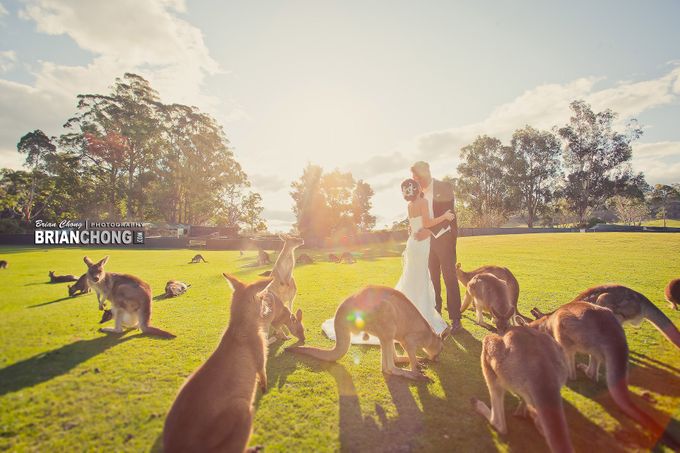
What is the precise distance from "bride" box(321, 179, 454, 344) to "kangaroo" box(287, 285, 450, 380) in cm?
189

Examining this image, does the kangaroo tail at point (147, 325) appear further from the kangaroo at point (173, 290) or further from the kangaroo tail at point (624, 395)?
the kangaroo tail at point (624, 395)

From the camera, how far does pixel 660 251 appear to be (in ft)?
57.9

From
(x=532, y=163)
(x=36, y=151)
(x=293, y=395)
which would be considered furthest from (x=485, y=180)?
(x=36, y=151)

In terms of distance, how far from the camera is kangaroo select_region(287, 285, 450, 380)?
4477mm

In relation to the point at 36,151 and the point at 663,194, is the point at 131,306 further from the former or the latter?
the point at 663,194

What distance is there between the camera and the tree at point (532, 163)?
6450 centimetres

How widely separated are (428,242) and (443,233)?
1.31 ft

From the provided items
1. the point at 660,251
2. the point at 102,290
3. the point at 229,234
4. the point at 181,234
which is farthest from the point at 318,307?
the point at 181,234

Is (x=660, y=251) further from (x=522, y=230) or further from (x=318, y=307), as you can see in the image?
(x=522, y=230)

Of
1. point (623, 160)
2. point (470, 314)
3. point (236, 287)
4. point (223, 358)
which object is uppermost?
point (623, 160)

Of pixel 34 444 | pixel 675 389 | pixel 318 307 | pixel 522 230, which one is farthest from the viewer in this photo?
pixel 522 230

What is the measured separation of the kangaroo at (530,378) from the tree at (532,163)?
72.4m

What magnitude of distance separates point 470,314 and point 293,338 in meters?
4.79

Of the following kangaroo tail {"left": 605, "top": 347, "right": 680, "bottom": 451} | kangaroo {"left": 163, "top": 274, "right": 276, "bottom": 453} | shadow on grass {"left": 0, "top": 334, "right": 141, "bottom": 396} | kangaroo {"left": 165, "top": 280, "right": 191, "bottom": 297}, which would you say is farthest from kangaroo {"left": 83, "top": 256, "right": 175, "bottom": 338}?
kangaroo tail {"left": 605, "top": 347, "right": 680, "bottom": 451}
